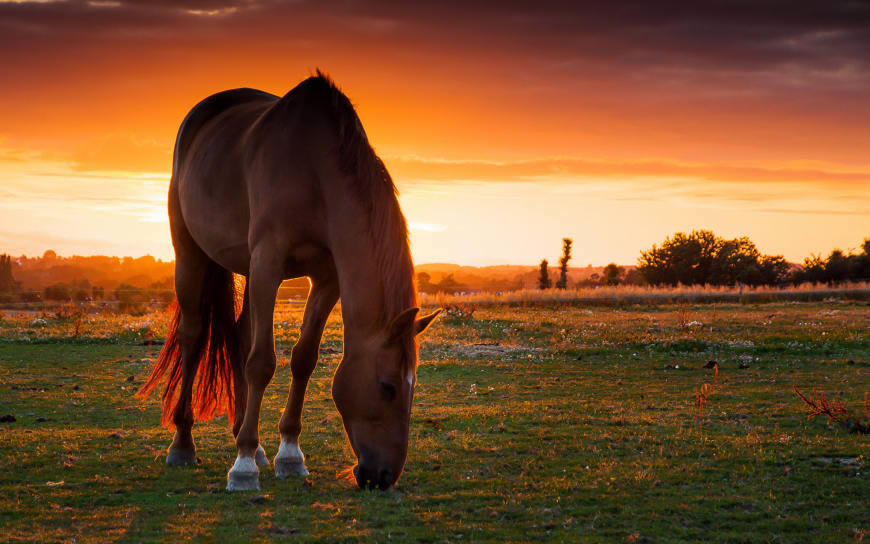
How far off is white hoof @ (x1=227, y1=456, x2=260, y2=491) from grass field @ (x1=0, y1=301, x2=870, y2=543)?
0.14 metres

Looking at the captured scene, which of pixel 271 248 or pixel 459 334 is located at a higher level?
pixel 271 248

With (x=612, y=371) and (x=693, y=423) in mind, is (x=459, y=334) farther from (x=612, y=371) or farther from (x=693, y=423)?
(x=693, y=423)

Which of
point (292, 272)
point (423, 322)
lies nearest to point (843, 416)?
point (423, 322)

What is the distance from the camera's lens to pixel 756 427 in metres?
7.65

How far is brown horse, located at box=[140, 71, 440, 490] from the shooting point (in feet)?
16.1

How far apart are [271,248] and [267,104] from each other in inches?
86.1

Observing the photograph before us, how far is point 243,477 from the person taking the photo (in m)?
5.32

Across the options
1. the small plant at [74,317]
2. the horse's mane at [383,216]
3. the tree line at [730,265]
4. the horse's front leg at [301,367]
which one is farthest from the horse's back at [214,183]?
the tree line at [730,265]

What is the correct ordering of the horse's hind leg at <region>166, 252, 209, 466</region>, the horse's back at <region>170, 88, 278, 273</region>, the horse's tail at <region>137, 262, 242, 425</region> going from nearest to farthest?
1. the horse's back at <region>170, 88, 278, 273</region>
2. the horse's hind leg at <region>166, 252, 209, 466</region>
3. the horse's tail at <region>137, 262, 242, 425</region>

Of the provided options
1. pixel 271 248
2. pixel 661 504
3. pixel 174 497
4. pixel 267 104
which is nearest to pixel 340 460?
pixel 174 497

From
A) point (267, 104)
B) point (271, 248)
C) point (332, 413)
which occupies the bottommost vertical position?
point (332, 413)

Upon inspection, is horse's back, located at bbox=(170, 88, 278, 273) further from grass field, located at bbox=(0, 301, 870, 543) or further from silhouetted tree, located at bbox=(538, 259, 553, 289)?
silhouetted tree, located at bbox=(538, 259, 553, 289)

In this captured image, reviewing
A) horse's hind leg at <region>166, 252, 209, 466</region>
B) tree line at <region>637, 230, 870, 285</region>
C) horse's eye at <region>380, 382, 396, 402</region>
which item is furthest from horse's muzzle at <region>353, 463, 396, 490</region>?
tree line at <region>637, 230, 870, 285</region>

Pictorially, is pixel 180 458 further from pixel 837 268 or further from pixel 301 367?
pixel 837 268
